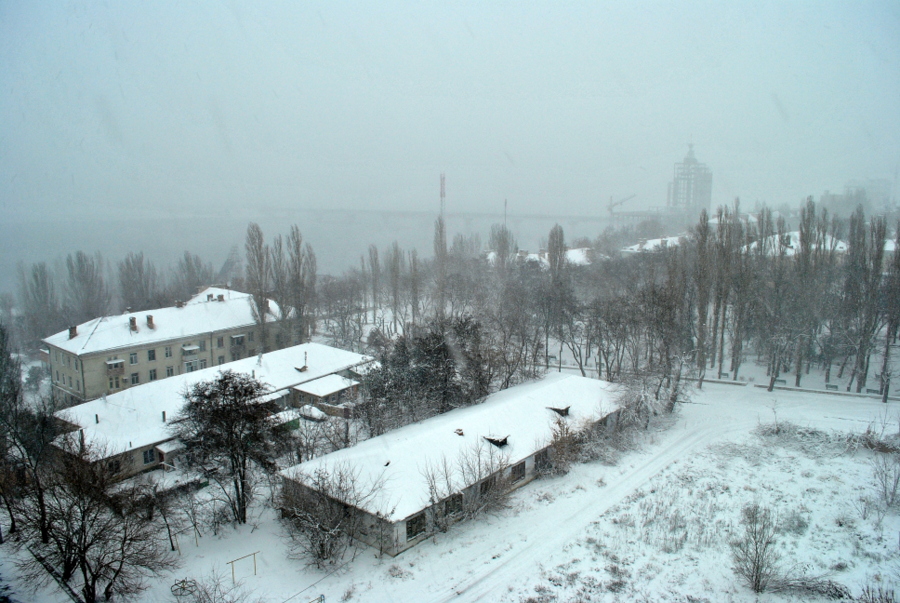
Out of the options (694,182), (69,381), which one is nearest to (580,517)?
(69,381)

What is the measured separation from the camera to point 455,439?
16.0m

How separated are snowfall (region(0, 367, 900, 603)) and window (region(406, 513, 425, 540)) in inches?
14.0

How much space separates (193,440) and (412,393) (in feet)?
28.1

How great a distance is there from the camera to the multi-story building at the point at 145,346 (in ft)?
89.2

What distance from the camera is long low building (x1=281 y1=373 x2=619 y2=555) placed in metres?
12.9

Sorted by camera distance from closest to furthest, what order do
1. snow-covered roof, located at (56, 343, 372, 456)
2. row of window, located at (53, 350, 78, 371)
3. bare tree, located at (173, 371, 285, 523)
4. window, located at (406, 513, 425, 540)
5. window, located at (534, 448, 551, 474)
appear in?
1. window, located at (406, 513, 425, 540)
2. bare tree, located at (173, 371, 285, 523)
3. window, located at (534, 448, 551, 474)
4. snow-covered roof, located at (56, 343, 372, 456)
5. row of window, located at (53, 350, 78, 371)

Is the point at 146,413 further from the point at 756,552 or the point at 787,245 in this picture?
the point at 787,245

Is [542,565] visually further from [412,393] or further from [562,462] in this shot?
[412,393]

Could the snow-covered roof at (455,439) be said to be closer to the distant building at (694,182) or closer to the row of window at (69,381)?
the row of window at (69,381)

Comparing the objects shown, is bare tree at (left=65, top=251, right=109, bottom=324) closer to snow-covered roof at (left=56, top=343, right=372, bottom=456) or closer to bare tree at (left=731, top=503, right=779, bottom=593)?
snow-covered roof at (left=56, top=343, right=372, bottom=456)

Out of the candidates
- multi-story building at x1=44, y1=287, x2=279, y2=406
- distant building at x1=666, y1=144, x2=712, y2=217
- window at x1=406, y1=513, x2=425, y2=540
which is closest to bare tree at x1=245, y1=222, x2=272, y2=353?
multi-story building at x1=44, y1=287, x2=279, y2=406

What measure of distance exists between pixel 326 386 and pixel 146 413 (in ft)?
24.6

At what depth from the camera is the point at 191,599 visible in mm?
11000

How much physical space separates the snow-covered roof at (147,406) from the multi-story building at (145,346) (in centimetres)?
692
